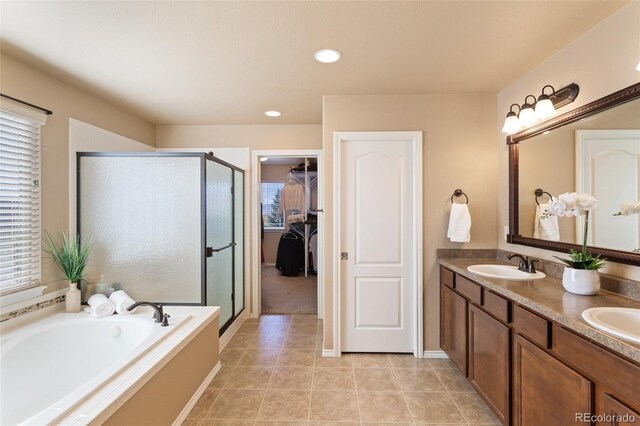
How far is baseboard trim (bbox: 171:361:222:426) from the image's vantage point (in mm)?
1749

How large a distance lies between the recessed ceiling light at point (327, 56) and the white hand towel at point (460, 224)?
1.57 meters

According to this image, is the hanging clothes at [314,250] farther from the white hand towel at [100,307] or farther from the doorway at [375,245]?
the white hand towel at [100,307]

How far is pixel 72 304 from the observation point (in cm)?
218

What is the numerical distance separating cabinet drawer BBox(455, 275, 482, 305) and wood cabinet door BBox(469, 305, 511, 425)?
0.07m

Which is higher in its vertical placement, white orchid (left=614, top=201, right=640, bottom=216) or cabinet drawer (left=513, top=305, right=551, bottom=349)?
white orchid (left=614, top=201, right=640, bottom=216)

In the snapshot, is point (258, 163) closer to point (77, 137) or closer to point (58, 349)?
point (77, 137)

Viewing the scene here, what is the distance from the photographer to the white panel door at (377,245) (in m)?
2.59

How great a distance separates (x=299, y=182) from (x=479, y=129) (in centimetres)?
386

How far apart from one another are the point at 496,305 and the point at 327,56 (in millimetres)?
1925

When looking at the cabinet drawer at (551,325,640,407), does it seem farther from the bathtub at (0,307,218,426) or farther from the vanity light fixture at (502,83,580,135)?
the bathtub at (0,307,218,426)

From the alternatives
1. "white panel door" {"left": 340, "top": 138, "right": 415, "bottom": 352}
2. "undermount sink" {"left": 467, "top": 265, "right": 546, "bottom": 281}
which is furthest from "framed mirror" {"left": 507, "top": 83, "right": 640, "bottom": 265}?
"white panel door" {"left": 340, "top": 138, "right": 415, "bottom": 352}

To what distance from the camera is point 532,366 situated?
1392 millimetres

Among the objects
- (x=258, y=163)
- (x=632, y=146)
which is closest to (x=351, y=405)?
(x=632, y=146)

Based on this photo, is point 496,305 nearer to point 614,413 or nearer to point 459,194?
point 614,413
